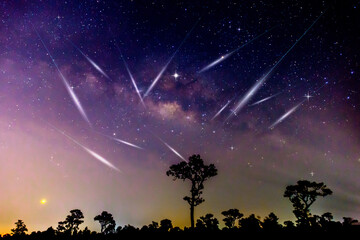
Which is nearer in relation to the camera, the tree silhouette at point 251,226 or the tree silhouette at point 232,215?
the tree silhouette at point 251,226

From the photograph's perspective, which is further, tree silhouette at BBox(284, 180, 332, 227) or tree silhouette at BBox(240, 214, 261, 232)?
tree silhouette at BBox(284, 180, 332, 227)

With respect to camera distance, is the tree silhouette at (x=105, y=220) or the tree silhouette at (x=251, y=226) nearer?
the tree silhouette at (x=251, y=226)

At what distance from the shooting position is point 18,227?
66500mm

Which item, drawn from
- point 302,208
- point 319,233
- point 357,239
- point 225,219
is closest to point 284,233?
point 319,233

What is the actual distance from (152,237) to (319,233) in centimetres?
933

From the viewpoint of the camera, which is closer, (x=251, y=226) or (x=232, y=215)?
(x=251, y=226)

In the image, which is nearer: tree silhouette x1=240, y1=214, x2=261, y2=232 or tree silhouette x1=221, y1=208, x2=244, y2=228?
tree silhouette x1=240, y1=214, x2=261, y2=232

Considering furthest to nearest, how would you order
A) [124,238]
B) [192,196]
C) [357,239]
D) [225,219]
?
1. [225,219]
2. [192,196]
3. [124,238]
4. [357,239]

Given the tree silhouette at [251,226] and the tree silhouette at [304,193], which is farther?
the tree silhouette at [304,193]

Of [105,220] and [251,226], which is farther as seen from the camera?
[105,220]

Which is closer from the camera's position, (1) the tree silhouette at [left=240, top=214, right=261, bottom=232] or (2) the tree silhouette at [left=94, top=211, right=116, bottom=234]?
(1) the tree silhouette at [left=240, top=214, right=261, bottom=232]

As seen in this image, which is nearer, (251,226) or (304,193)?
(251,226)

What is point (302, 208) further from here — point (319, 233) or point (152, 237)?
point (152, 237)

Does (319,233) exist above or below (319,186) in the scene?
below
